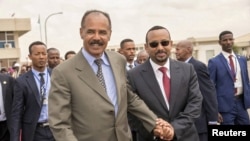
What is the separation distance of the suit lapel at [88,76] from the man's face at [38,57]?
2475 millimetres

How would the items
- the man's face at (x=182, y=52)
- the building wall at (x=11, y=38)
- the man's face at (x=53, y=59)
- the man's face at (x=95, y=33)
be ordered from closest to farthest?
the man's face at (x=95, y=33)
the man's face at (x=182, y=52)
the man's face at (x=53, y=59)
the building wall at (x=11, y=38)

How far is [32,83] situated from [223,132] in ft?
8.59

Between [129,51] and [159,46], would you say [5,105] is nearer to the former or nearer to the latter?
[159,46]

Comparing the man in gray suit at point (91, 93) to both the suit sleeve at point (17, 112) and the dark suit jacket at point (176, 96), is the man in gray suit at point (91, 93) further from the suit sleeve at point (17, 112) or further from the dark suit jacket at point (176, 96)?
the suit sleeve at point (17, 112)

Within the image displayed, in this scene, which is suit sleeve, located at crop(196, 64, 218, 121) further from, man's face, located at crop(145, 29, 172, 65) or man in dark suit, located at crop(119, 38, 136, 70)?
man in dark suit, located at crop(119, 38, 136, 70)

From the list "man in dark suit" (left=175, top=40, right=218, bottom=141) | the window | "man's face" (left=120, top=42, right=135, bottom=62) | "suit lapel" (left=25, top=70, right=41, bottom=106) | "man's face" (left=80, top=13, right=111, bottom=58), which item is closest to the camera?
"man's face" (left=80, top=13, right=111, bottom=58)

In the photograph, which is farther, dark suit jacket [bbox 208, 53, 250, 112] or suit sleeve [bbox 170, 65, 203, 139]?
dark suit jacket [bbox 208, 53, 250, 112]

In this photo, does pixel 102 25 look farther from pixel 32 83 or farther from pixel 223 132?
pixel 223 132

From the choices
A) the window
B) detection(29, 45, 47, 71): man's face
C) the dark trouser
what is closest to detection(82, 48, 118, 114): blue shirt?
detection(29, 45, 47, 71): man's face

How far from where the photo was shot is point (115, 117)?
2705 mm

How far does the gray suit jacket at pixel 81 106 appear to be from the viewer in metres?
2.54

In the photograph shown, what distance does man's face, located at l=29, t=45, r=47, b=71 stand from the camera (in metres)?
5.05

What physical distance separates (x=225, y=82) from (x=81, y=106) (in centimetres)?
411

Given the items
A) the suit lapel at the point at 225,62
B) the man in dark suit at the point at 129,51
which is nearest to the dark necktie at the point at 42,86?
the man in dark suit at the point at 129,51
